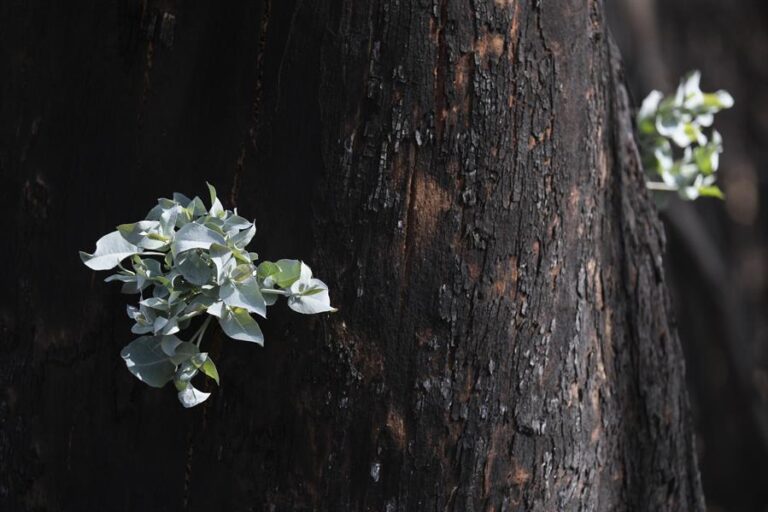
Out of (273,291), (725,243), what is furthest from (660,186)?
(725,243)

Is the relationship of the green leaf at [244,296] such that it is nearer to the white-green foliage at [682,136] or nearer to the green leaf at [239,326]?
the green leaf at [239,326]

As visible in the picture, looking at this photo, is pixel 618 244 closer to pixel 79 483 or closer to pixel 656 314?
pixel 656 314

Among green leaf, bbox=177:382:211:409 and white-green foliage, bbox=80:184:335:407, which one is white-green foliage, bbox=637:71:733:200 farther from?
green leaf, bbox=177:382:211:409

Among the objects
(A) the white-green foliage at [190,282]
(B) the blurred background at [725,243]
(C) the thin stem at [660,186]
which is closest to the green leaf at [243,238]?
(A) the white-green foliage at [190,282]

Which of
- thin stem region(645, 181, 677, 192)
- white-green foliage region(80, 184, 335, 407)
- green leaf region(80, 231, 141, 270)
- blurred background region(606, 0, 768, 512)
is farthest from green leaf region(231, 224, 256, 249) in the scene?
blurred background region(606, 0, 768, 512)

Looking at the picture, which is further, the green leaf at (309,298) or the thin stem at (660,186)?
the thin stem at (660,186)

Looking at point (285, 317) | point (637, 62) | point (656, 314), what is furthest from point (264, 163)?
point (637, 62)
